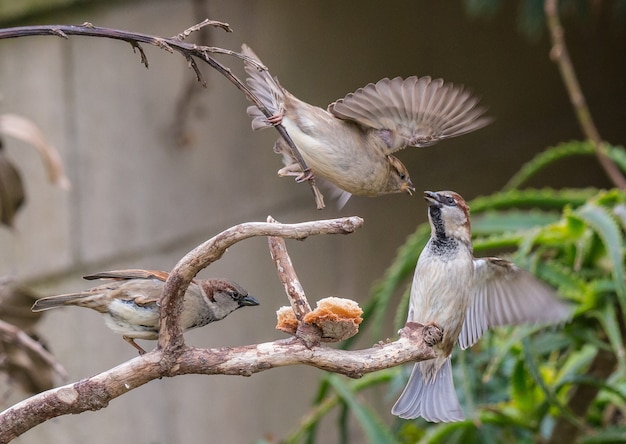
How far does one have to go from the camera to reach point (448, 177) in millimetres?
4566

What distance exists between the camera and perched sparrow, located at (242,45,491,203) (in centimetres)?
167

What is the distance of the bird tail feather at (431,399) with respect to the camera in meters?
1.90

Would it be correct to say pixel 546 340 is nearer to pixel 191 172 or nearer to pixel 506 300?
pixel 506 300

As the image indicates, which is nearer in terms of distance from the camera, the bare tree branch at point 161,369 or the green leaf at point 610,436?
the bare tree branch at point 161,369

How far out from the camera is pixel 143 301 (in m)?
1.75

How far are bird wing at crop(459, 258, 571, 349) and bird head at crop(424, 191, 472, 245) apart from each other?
197 millimetres

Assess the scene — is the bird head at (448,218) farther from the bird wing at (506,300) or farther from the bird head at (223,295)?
the bird head at (223,295)

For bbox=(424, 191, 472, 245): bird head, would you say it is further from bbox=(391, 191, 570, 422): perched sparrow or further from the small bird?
the small bird

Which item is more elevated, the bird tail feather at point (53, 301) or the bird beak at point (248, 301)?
the bird tail feather at point (53, 301)

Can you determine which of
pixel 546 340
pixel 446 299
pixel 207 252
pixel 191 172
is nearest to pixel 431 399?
pixel 446 299

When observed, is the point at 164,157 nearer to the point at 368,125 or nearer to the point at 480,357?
the point at 480,357

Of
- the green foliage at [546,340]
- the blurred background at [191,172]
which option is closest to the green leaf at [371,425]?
the green foliage at [546,340]

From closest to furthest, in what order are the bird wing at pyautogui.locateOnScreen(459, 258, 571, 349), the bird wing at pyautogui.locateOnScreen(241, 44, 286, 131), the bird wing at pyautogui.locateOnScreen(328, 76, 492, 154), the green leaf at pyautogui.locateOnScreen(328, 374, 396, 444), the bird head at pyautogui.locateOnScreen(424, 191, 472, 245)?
the bird wing at pyautogui.locateOnScreen(328, 76, 492, 154) → the bird wing at pyautogui.locateOnScreen(241, 44, 286, 131) → the bird head at pyautogui.locateOnScreen(424, 191, 472, 245) → the bird wing at pyautogui.locateOnScreen(459, 258, 571, 349) → the green leaf at pyautogui.locateOnScreen(328, 374, 396, 444)

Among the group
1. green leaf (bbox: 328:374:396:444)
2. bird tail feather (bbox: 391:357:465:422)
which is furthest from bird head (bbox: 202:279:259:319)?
green leaf (bbox: 328:374:396:444)
